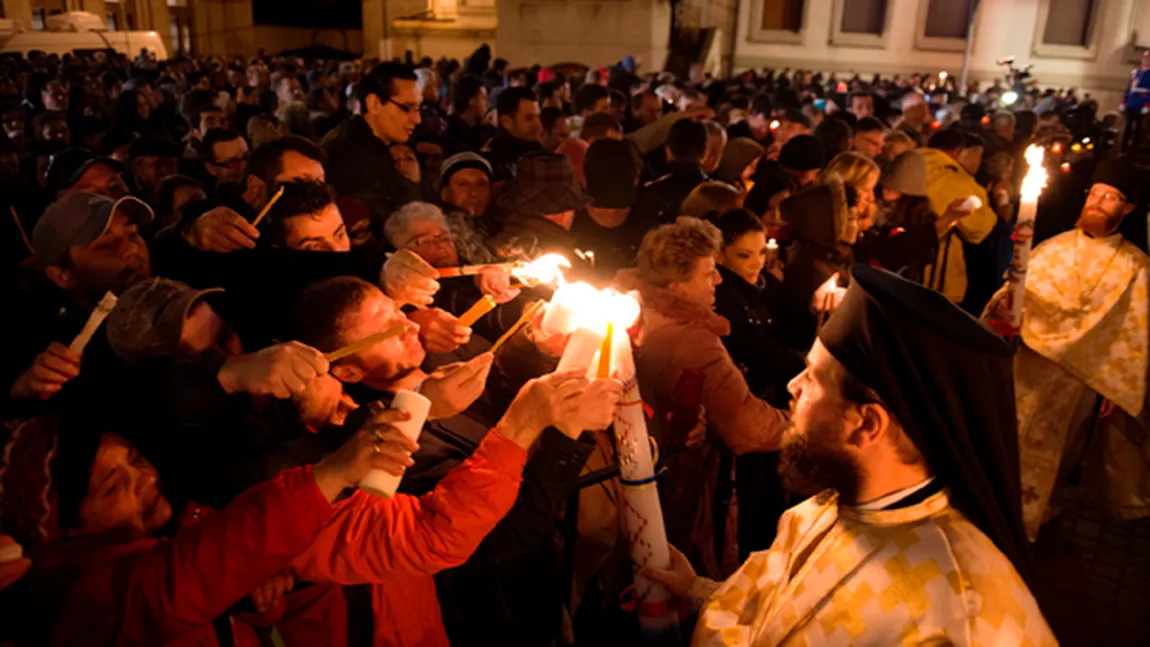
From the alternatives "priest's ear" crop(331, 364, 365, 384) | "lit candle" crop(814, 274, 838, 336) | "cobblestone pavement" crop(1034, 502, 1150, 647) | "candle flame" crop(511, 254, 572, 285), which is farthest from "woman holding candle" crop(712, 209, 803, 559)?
"priest's ear" crop(331, 364, 365, 384)

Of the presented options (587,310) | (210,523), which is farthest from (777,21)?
(210,523)

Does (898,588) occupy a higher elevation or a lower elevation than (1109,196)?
lower

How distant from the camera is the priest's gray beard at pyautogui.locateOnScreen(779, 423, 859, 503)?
197 centimetres

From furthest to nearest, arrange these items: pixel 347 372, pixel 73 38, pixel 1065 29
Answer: pixel 1065 29
pixel 73 38
pixel 347 372

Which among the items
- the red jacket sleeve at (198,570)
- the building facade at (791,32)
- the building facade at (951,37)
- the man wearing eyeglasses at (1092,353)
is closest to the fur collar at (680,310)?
the red jacket sleeve at (198,570)

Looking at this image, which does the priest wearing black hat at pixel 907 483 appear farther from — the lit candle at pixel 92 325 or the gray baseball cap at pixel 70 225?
the gray baseball cap at pixel 70 225

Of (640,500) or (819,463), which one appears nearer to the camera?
(819,463)

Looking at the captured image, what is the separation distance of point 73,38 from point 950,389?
26.9 meters

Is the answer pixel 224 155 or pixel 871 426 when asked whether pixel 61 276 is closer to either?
pixel 224 155

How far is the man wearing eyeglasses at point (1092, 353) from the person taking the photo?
4.73 metres

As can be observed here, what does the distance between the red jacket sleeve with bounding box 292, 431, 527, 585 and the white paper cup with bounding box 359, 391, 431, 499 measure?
364 mm

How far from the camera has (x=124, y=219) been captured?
367 cm

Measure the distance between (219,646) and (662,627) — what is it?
1200 mm

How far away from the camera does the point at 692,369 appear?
11.0ft
